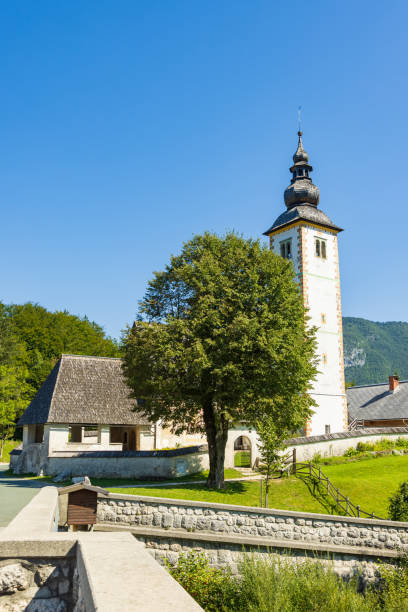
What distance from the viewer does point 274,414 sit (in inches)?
961

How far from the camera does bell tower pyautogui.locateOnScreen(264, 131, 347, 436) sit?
127 feet

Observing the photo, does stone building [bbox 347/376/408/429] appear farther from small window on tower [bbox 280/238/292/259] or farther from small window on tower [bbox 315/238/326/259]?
small window on tower [bbox 280/238/292/259]

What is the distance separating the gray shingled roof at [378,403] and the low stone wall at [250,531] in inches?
1350

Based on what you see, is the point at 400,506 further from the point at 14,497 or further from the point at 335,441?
the point at 335,441

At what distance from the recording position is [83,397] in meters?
33.5

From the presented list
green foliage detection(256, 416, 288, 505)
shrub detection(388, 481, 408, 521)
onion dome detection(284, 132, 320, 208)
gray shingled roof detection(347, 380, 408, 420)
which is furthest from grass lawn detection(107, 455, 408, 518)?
onion dome detection(284, 132, 320, 208)

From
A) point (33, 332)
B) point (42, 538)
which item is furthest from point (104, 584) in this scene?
point (33, 332)

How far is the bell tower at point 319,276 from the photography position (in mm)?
38594

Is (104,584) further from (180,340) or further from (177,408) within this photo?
(177,408)

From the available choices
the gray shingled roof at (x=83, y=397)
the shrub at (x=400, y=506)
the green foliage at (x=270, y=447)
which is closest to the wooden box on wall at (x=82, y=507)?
the green foliage at (x=270, y=447)

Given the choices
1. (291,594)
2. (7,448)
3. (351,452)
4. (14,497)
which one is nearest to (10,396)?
(7,448)

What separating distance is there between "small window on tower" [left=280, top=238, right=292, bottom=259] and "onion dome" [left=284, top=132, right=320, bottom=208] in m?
3.61

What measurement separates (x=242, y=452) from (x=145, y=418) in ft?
27.6

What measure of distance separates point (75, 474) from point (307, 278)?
72.1 ft
